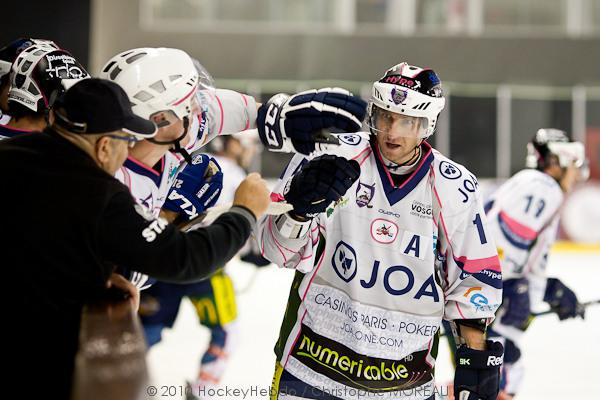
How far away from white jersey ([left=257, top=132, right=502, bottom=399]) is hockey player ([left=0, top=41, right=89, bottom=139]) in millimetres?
756

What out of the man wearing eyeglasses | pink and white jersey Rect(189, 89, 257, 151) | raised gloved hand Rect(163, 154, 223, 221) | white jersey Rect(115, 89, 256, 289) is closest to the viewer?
the man wearing eyeglasses

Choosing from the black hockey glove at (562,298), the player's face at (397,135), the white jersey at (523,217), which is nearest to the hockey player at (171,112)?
the player's face at (397,135)

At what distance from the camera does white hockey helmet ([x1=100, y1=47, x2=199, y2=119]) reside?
2.08 m

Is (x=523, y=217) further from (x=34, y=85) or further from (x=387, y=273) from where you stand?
(x=34, y=85)

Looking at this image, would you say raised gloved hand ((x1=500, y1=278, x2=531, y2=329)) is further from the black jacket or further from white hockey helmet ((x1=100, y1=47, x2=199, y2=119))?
the black jacket

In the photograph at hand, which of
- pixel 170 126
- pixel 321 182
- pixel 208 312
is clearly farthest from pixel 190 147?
pixel 208 312

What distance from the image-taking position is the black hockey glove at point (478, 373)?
2.42 meters

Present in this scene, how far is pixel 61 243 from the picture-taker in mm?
1600

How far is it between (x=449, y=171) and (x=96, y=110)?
1047 mm

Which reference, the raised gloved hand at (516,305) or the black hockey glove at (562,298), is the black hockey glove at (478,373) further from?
the black hockey glove at (562,298)

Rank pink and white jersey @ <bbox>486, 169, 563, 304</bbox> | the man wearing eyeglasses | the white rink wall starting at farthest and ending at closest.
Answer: the white rink wall → pink and white jersey @ <bbox>486, 169, 563, 304</bbox> → the man wearing eyeglasses

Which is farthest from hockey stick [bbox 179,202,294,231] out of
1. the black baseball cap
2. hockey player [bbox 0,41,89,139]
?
hockey player [bbox 0,41,89,139]

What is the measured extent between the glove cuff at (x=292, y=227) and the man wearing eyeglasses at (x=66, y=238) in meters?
0.54

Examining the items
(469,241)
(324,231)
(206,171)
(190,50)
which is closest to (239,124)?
(206,171)
